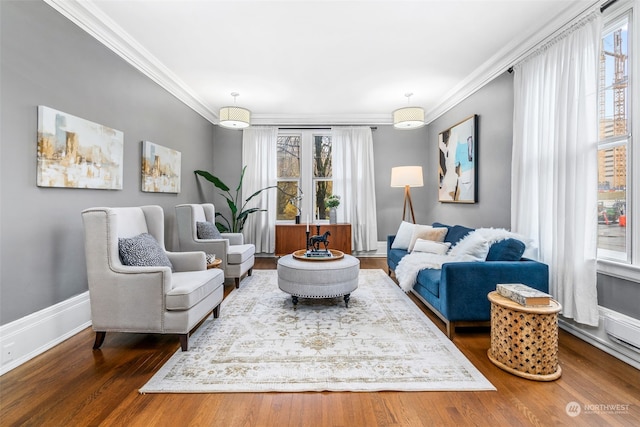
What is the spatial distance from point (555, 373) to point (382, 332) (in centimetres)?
112

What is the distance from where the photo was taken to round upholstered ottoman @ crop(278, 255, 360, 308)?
2.76m

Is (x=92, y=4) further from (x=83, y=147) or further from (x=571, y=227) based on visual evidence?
(x=571, y=227)

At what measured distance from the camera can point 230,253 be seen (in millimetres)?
3713

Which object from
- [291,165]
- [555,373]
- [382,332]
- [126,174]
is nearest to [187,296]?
[382,332]

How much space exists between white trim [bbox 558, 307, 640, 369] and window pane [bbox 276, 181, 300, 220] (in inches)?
175

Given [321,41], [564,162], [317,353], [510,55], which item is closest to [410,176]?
[510,55]

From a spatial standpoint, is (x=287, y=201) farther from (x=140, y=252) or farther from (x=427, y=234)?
(x=140, y=252)

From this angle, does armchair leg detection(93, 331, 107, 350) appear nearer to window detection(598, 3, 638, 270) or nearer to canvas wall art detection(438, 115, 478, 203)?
window detection(598, 3, 638, 270)

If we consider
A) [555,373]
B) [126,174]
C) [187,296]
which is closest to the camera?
[555,373]

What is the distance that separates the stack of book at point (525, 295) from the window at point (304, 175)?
4.11m

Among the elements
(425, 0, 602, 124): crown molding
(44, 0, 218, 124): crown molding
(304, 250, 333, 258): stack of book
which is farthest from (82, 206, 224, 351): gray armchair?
(425, 0, 602, 124): crown molding

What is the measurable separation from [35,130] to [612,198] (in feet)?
14.0

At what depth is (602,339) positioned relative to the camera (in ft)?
6.98

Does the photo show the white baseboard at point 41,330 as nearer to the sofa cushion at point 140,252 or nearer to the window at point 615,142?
the sofa cushion at point 140,252
